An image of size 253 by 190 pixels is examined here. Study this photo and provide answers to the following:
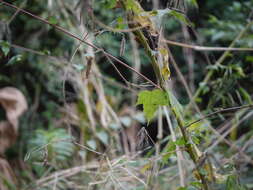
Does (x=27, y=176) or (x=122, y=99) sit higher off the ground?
(x=122, y=99)

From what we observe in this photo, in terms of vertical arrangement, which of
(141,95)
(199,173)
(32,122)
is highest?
(141,95)

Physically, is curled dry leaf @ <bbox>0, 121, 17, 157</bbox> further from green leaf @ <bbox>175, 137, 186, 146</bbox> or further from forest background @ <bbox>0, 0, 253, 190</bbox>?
green leaf @ <bbox>175, 137, 186, 146</bbox>

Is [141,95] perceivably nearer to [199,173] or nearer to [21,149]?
[199,173]

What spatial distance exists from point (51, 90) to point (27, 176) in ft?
1.76

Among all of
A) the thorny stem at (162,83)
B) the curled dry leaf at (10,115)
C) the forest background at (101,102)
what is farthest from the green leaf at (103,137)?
the thorny stem at (162,83)

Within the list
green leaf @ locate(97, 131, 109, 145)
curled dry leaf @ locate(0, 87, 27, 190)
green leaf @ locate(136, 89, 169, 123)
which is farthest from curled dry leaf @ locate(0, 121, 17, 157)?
green leaf @ locate(136, 89, 169, 123)

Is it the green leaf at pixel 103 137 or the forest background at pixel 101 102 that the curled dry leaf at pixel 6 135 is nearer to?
the forest background at pixel 101 102

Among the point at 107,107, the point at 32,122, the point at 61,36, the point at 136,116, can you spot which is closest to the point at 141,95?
the point at 136,116

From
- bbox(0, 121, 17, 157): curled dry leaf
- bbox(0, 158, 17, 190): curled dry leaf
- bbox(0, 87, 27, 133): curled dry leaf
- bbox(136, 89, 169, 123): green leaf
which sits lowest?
bbox(0, 158, 17, 190): curled dry leaf

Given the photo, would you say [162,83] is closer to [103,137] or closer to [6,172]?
[103,137]

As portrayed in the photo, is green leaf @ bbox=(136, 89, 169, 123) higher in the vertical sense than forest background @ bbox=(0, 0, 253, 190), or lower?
higher

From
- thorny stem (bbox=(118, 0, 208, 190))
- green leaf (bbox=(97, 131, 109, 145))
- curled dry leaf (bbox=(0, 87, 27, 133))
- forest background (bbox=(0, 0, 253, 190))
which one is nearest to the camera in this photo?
thorny stem (bbox=(118, 0, 208, 190))

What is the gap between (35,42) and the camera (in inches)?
79.9

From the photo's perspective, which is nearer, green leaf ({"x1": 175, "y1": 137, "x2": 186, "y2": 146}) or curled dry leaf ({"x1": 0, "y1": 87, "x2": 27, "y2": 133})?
green leaf ({"x1": 175, "y1": 137, "x2": 186, "y2": 146})
